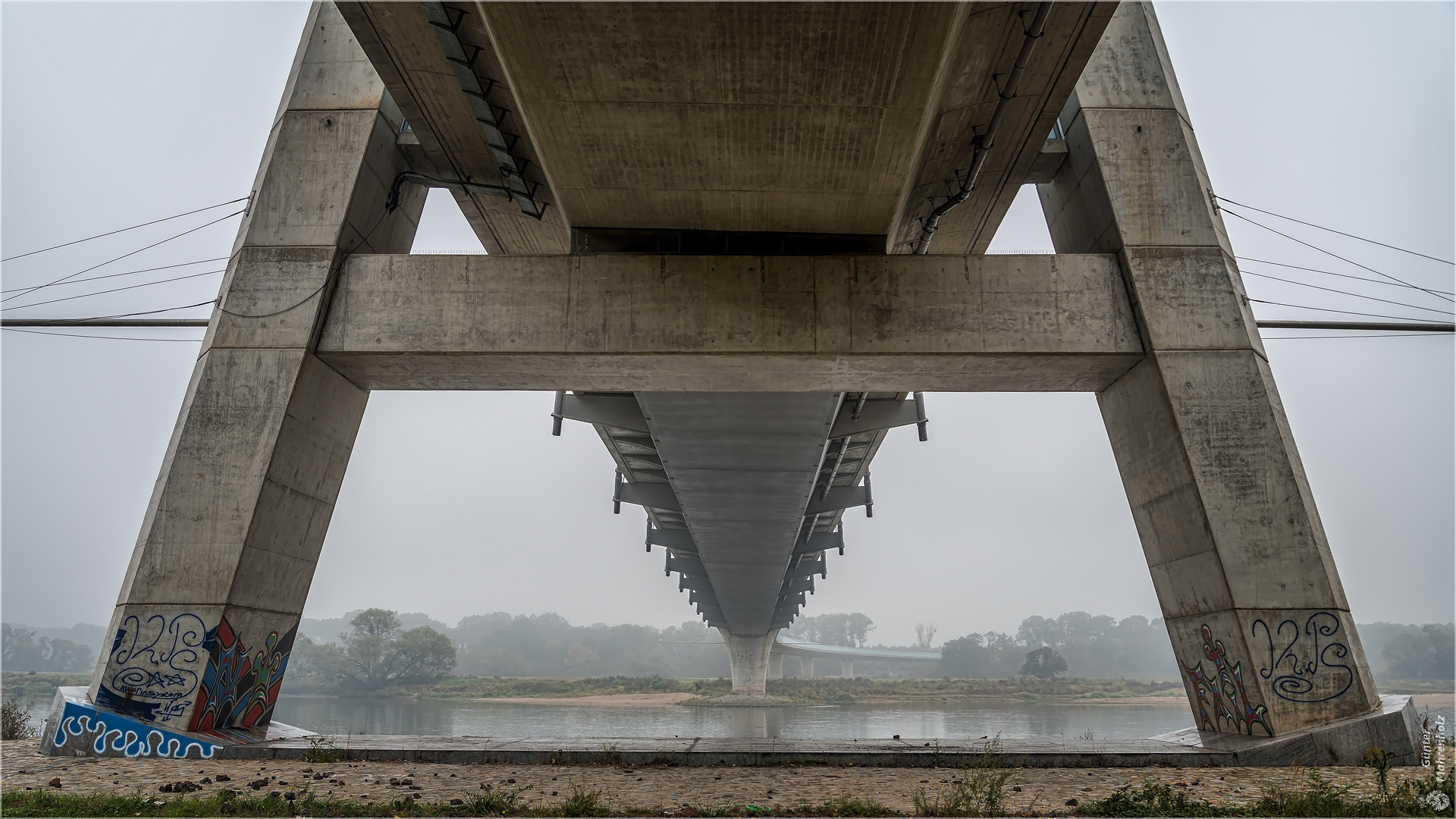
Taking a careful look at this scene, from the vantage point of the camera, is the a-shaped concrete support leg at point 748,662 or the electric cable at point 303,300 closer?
the electric cable at point 303,300

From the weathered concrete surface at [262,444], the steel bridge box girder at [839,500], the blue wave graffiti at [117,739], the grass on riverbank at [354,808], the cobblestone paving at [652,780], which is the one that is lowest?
the grass on riverbank at [354,808]

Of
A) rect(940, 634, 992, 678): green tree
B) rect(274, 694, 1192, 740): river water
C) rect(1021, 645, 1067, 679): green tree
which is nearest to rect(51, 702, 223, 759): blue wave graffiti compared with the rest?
rect(274, 694, 1192, 740): river water

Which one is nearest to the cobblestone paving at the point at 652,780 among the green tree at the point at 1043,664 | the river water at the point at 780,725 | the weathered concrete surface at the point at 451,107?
the weathered concrete surface at the point at 451,107

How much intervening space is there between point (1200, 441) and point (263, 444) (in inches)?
529

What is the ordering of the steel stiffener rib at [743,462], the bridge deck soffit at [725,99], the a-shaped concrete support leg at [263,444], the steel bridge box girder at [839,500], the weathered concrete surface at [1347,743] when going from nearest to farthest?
the bridge deck soffit at [725,99]
the weathered concrete surface at [1347,743]
the a-shaped concrete support leg at [263,444]
the steel stiffener rib at [743,462]
the steel bridge box girder at [839,500]

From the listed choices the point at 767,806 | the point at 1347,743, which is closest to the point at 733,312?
the point at 767,806

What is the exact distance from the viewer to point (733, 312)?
13.1 meters

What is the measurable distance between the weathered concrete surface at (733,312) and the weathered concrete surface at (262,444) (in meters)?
0.82

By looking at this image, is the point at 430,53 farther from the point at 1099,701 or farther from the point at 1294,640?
the point at 1099,701

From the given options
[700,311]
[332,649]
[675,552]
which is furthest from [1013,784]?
[332,649]

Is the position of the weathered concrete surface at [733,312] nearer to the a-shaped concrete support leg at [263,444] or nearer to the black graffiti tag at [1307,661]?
the a-shaped concrete support leg at [263,444]

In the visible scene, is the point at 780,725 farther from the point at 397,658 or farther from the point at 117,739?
the point at 397,658

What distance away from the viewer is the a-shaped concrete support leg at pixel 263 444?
38.2 ft

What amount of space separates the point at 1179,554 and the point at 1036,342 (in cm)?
380
